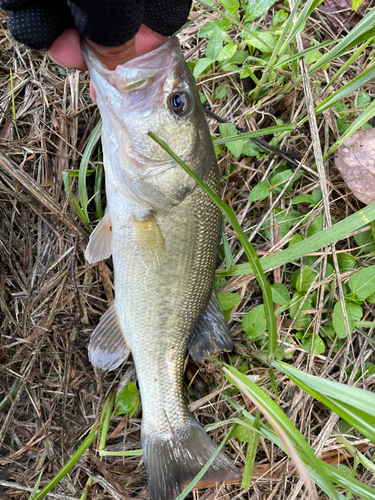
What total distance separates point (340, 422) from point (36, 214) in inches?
98.3

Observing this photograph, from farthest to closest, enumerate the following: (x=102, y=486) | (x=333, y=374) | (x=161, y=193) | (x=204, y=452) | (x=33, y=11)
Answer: (x=333, y=374) → (x=102, y=486) → (x=204, y=452) → (x=161, y=193) → (x=33, y=11)

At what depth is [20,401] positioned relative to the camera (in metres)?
2.39

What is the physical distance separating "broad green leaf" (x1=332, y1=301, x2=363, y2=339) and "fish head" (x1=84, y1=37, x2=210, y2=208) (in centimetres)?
129

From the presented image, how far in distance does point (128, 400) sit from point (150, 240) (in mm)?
1066

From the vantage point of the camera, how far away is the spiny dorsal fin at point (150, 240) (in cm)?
191

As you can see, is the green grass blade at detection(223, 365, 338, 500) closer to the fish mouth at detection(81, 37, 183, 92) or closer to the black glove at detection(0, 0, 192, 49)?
the fish mouth at detection(81, 37, 183, 92)

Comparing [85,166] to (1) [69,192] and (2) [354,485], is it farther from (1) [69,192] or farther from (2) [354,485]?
(2) [354,485]

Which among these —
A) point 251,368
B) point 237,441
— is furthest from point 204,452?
point 251,368

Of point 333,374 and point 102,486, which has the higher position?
point 333,374

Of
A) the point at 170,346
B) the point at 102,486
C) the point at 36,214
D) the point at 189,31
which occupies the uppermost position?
A: the point at 189,31

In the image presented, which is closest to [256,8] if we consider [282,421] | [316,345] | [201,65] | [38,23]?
[201,65]

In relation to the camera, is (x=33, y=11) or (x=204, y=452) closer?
(x=33, y=11)

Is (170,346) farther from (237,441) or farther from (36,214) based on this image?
(36,214)

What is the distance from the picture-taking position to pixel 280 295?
2.34m
